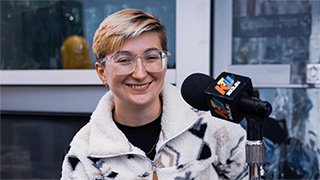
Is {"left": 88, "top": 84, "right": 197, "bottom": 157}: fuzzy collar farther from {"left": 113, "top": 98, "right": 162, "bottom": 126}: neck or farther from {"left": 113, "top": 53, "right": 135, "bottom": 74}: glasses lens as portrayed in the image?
{"left": 113, "top": 53, "right": 135, "bottom": 74}: glasses lens

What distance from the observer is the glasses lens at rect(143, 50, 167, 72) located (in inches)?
47.4

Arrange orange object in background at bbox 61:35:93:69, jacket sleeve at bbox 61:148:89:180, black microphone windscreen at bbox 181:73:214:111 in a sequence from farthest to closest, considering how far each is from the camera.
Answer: orange object in background at bbox 61:35:93:69, jacket sleeve at bbox 61:148:89:180, black microphone windscreen at bbox 181:73:214:111

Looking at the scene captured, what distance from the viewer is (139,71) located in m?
1.19

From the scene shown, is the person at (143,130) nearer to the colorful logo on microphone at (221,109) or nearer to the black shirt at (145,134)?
the black shirt at (145,134)

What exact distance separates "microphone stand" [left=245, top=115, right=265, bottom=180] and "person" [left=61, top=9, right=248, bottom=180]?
503mm

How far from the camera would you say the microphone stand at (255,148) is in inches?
29.8

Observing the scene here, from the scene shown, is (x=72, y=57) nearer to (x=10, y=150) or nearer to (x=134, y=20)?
(x=10, y=150)

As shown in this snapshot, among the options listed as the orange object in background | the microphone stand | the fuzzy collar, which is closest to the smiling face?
the fuzzy collar

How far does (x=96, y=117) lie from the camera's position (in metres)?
1.35

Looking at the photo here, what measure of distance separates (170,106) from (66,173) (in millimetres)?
459

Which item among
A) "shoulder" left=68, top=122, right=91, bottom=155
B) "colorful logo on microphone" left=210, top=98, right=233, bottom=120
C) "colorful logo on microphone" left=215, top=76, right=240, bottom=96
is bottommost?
"shoulder" left=68, top=122, right=91, bottom=155

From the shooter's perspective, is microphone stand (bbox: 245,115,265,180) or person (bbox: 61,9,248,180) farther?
person (bbox: 61,9,248,180)

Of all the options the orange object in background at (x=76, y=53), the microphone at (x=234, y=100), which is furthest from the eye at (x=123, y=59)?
the orange object in background at (x=76, y=53)

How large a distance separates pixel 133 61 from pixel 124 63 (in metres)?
0.03
